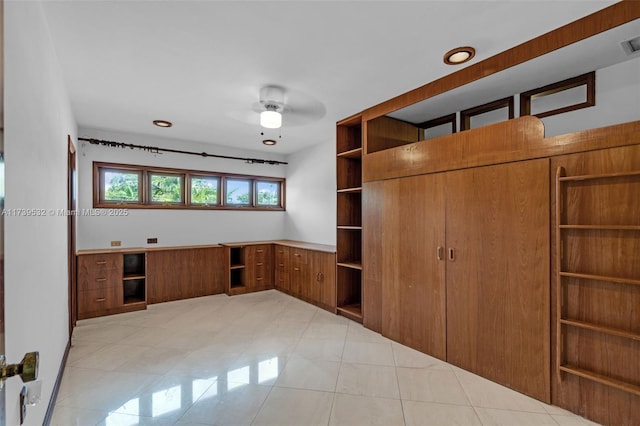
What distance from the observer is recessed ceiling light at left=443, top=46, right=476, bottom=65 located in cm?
231

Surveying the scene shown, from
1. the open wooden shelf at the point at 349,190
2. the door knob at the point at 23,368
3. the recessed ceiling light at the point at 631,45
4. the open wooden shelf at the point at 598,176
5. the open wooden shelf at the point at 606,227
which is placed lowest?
the door knob at the point at 23,368

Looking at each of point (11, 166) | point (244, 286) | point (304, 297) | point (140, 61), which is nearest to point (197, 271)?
point (244, 286)

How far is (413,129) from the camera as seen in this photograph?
3896mm

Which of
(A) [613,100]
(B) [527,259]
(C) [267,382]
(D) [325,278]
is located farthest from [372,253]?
(A) [613,100]

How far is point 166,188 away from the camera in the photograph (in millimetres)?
4938

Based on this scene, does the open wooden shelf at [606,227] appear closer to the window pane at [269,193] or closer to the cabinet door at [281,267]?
the cabinet door at [281,267]

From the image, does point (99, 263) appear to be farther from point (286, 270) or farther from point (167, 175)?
point (286, 270)

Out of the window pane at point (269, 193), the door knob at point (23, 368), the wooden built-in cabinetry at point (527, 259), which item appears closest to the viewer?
the door knob at point (23, 368)

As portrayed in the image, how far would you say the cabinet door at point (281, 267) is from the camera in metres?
5.10

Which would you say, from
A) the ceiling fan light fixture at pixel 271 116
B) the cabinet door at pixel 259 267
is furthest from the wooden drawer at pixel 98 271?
the ceiling fan light fixture at pixel 271 116

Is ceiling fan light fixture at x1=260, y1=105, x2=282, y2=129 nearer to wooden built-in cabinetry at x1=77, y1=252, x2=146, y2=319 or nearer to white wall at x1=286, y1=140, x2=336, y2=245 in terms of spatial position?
white wall at x1=286, y1=140, x2=336, y2=245

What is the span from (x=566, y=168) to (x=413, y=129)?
205 centimetres

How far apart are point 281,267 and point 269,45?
3.72m

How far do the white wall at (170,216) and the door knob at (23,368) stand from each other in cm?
431
